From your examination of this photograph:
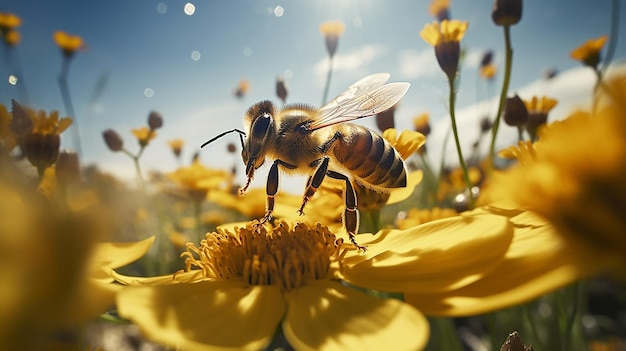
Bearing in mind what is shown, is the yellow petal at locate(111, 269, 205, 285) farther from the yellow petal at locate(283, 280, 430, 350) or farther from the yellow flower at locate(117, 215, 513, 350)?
the yellow petal at locate(283, 280, 430, 350)

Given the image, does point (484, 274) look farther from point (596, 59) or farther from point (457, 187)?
point (457, 187)

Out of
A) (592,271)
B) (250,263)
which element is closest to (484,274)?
(592,271)

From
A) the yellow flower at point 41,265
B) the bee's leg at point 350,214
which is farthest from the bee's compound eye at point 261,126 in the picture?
the yellow flower at point 41,265

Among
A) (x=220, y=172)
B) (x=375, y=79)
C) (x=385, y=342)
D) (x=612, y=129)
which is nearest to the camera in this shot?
(x=612, y=129)

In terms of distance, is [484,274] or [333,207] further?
[333,207]

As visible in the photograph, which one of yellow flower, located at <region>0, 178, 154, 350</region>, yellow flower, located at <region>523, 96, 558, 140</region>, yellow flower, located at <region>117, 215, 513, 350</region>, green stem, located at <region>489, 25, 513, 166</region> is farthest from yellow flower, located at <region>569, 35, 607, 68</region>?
yellow flower, located at <region>0, 178, 154, 350</region>

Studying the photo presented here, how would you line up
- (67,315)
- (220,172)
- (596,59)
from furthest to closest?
(220,172)
(596,59)
(67,315)
